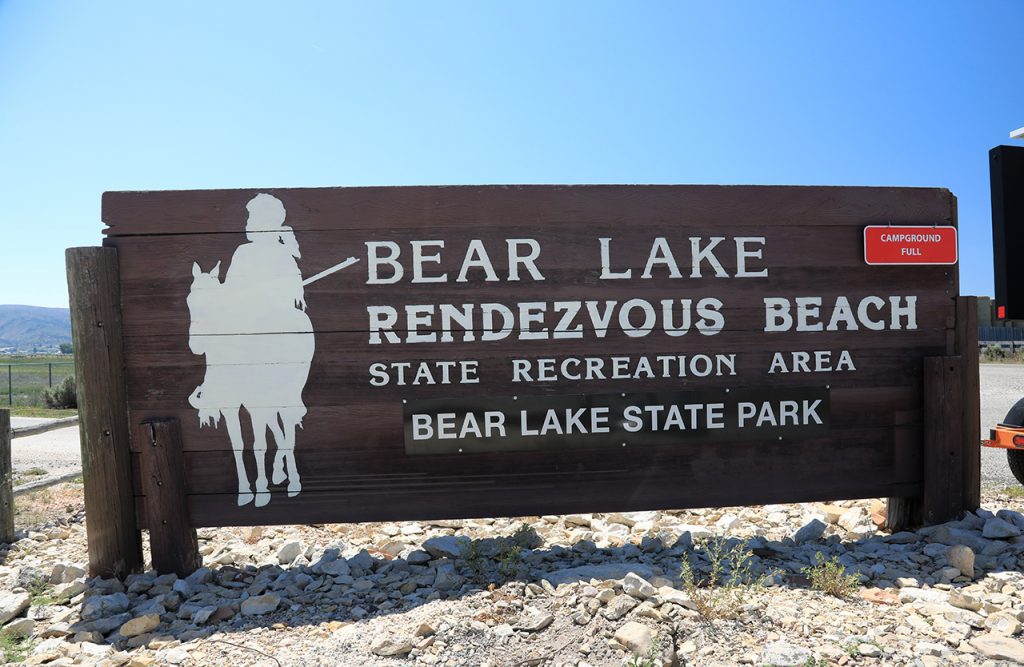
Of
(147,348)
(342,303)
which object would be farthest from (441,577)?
(147,348)

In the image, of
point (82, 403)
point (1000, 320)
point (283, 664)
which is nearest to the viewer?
point (283, 664)

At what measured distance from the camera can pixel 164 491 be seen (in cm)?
420

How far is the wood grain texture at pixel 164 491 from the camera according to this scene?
4195 mm

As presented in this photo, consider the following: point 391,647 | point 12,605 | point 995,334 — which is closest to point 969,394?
point 391,647

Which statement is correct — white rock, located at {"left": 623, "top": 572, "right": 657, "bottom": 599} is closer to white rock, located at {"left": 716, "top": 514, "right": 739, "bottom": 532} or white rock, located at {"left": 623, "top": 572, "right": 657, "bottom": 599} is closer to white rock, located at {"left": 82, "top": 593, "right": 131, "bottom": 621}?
white rock, located at {"left": 716, "top": 514, "right": 739, "bottom": 532}

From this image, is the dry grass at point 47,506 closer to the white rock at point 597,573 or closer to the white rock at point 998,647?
the white rock at point 597,573

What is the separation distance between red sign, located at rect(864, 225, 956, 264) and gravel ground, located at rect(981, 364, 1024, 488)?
10.5 ft

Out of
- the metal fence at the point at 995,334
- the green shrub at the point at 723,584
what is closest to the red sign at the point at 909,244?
the green shrub at the point at 723,584

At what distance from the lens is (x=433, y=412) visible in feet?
14.3

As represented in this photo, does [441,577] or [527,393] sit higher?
[527,393]

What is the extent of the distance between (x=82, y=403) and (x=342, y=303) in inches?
72.4

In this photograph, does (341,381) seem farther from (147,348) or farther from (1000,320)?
(1000,320)

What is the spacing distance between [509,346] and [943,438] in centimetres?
328

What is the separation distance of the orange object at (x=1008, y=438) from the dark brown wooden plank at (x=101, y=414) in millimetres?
7021
